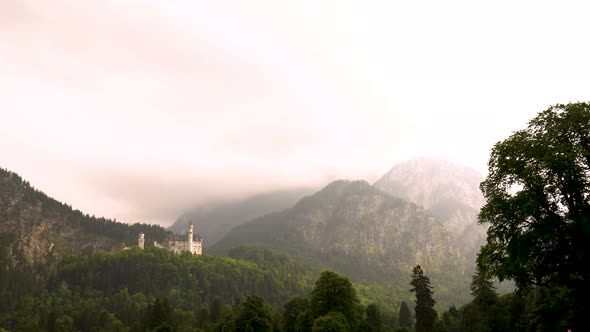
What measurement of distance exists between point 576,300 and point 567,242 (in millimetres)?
4030

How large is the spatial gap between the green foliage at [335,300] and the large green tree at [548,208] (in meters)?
55.8

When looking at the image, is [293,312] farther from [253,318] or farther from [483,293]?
[483,293]

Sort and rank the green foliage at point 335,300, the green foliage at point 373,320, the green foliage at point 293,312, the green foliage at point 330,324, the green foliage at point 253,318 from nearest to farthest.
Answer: the green foliage at point 330,324 < the green foliage at point 335,300 < the green foliage at point 253,318 < the green foliage at point 373,320 < the green foliage at point 293,312

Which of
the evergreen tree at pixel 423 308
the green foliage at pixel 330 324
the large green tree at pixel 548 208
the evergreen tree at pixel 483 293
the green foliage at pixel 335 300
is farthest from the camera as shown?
the green foliage at pixel 335 300

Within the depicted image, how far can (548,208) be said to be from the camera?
2902cm

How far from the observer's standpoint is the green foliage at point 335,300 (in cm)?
8306

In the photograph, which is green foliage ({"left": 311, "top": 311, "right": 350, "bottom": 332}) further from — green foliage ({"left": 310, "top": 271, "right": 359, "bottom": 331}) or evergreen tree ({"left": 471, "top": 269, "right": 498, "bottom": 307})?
evergreen tree ({"left": 471, "top": 269, "right": 498, "bottom": 307})

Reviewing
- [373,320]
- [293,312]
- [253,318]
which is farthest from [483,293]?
[293,312]

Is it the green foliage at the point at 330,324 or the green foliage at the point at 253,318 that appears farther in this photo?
the green foliage at the point at 253,318

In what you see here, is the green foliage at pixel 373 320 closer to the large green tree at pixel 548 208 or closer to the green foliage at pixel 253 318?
the green foliage at pixel 253 318

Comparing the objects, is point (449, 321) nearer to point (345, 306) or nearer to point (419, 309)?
point (419, 309)

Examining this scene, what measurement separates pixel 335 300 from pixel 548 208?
60340mm

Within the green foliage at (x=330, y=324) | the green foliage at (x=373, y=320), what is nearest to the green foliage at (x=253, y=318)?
the green foliage at (x=330, y=324)

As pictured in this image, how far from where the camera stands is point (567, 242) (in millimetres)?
28578
